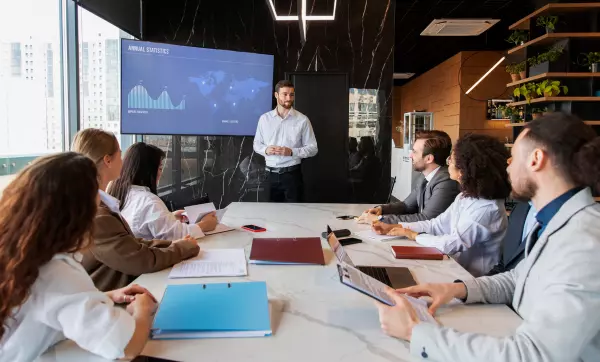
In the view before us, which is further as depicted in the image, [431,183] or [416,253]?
[431,183]

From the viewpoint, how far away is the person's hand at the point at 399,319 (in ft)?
3.55

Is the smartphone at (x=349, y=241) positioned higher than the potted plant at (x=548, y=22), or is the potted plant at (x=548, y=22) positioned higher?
the potted plant at (x=548, y=22)

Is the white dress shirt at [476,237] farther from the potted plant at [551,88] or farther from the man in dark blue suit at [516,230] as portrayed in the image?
the potted plant at [551,88]

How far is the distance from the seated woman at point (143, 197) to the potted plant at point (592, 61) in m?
4.60

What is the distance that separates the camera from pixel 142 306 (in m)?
1.16

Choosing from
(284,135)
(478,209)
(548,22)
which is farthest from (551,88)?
(478,209)

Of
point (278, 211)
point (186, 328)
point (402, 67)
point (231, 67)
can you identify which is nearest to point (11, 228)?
point (186, 328)

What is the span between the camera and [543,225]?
1180 millimetres

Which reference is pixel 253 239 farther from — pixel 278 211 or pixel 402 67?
pixel 402 67

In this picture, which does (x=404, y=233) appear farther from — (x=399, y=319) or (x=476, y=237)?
(x=399, y=319)

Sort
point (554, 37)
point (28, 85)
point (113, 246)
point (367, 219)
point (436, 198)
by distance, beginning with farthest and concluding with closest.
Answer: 1. point (554, 37)
2. point (28, 85)
3. point (436, 198)
4. point (367, 219)
5. point (113, 246)

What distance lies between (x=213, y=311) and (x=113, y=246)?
0.55 metres

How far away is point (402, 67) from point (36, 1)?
340 inches

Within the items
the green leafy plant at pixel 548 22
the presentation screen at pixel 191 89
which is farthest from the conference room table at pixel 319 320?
the green leafy plant at pixel 548 22
